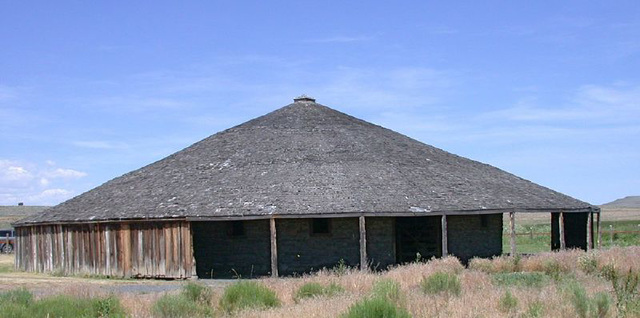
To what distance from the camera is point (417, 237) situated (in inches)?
1287

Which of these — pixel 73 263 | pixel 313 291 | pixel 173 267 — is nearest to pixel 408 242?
pixel 173 267

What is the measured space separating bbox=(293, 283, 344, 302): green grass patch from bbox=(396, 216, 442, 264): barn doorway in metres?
13.6

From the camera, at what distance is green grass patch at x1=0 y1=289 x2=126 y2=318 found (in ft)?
50.9

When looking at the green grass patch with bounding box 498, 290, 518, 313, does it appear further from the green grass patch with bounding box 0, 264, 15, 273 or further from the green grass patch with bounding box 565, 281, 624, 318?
the green grass patch with bounding box 0, 264, 15, 273

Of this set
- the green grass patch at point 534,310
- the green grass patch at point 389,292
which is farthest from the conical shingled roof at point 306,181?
the green grass patch at point 534,310

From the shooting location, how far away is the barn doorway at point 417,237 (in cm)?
3216

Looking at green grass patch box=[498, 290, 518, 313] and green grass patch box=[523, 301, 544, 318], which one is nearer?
green grass patch box=[523, 301, 544, 318]

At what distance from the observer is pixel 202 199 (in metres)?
29.5

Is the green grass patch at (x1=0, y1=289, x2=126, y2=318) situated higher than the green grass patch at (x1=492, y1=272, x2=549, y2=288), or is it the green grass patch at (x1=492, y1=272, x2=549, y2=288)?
the green grass patch at (x1=0, y1=289, x2=126, y2=318)

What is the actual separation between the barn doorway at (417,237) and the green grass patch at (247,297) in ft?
48.9

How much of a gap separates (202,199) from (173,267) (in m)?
2.52

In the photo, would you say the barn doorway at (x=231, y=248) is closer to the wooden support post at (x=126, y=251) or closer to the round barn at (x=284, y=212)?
the round barn at (x=284, y=212)

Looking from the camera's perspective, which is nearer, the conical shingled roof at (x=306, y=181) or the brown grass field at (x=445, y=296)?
the brown grass field at (x=445, y=296)

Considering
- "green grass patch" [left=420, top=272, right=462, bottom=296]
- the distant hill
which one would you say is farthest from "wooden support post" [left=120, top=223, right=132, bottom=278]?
the distant hill
